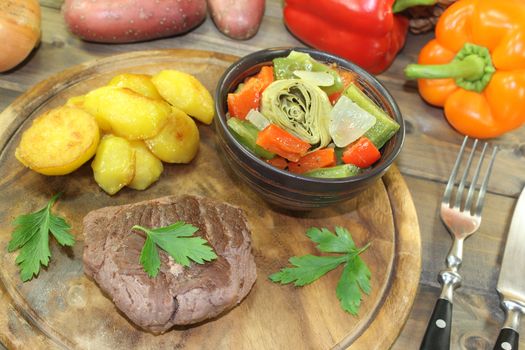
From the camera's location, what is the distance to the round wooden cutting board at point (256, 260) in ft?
6.25

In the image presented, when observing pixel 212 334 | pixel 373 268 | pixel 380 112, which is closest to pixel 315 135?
pixel 380 112

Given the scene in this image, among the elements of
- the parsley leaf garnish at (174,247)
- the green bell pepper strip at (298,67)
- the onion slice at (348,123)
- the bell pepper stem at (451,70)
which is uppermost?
the green bell pepper strip at (298,67)

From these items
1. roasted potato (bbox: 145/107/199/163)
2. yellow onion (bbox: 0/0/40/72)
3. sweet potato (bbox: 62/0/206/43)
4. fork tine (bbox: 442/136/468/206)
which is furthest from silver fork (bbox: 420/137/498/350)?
yellow onion (bbox: 0/0/40/72)

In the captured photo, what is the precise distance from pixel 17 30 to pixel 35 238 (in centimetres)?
124

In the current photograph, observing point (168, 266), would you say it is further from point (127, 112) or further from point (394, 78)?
point (394, 78)

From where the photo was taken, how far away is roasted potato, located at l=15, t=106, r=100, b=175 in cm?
211

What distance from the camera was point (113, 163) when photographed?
215 cm

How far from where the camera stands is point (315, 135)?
210 centimetres

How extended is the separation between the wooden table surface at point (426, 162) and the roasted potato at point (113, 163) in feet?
2.84

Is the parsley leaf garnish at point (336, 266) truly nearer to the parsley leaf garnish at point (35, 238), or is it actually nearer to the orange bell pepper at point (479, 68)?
the parsley leaf garnish at point (35, 238)

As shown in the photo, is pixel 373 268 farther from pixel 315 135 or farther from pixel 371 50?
pixel 371 50

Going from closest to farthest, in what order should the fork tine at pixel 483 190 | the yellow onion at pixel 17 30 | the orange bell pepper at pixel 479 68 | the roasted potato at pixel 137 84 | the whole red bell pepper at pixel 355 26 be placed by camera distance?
the roasted potato at pixel 137 84 < the fork tine at pixel 483 190 < the yellow onion at pixel 17 30 < the orange bell pepper at pixel 479 68 < the whole red bell pepper at pixel 355 26

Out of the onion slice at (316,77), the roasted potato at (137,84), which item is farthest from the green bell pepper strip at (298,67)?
the roasted potato at (137,84)

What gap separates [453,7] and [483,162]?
0.90 metres
